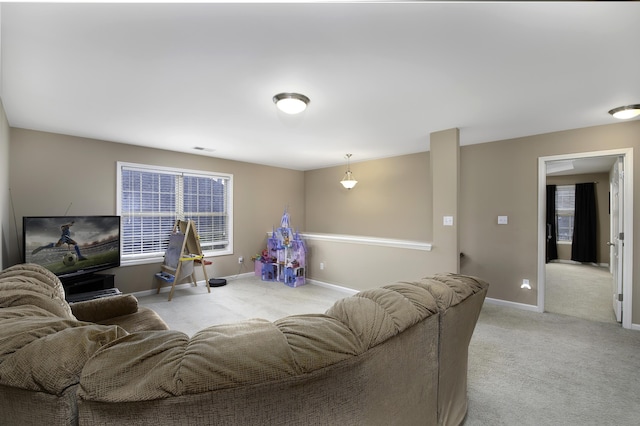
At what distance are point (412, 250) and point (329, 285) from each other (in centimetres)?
178

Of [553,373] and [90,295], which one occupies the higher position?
[90,295]

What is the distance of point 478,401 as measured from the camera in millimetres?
2051

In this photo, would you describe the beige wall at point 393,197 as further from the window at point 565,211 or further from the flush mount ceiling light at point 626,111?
the window at point 565,211

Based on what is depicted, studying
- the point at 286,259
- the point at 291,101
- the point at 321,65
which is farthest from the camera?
the point at 286,259

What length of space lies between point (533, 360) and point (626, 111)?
8.55 ft

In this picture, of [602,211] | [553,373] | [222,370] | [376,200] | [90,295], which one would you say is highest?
[376,200]

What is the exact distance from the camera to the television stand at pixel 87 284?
3461mm

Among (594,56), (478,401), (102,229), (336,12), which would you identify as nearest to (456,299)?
(478,401)

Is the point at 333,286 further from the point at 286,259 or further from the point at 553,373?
the point at 553,373

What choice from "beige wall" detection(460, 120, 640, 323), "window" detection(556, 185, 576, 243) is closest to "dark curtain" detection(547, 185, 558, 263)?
"window" detection(556, 185, 576, 243)

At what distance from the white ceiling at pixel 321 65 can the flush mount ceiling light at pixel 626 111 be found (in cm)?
10

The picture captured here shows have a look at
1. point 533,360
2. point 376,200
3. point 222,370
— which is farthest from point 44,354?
point 376,200

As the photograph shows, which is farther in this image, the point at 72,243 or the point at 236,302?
the point at 236,302

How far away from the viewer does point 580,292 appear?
4789mm
